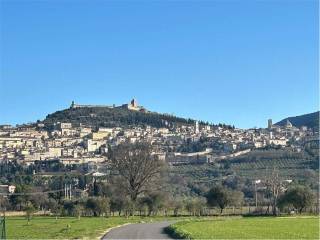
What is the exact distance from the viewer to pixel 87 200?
188ft

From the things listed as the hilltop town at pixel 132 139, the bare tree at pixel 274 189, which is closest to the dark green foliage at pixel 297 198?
the bare tree at pixel 274 189

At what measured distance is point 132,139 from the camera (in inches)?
5443

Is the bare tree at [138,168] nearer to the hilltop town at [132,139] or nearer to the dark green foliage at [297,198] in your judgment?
the dark green foliage at [297,198]

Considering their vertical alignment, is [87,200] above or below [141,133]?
below

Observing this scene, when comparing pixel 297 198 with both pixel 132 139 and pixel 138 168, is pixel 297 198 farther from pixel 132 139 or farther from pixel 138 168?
pixel 132 139

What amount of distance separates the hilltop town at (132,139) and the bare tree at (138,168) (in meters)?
62.5

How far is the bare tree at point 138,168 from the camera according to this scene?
6153cm

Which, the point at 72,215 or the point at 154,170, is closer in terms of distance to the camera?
the point at 72,215

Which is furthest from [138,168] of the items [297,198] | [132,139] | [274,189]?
[132,139]

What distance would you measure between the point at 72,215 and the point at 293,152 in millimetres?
65349

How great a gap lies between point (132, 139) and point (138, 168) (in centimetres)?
7657

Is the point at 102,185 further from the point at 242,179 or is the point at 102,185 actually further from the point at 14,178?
the point at 14,178

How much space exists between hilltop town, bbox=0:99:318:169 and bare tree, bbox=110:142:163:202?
62.5 m

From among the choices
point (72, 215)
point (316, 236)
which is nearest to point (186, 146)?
point (72, 215)
